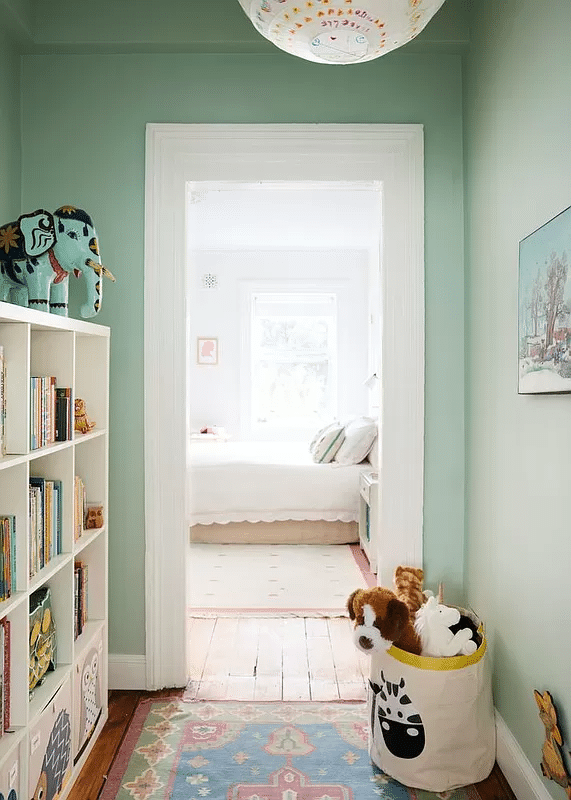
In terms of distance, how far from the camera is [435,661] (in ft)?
7.09

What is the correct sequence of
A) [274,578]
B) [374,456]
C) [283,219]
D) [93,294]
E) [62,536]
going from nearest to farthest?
[62,536] < [93,294] < [274,578] < [374,456] < [283,219]

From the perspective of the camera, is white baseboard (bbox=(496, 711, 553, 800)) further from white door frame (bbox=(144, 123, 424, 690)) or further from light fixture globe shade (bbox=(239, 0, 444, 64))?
light fixture globe shade (bbox=(239, 0, 444, 64))

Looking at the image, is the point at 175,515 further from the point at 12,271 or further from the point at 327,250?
the point at 327,250

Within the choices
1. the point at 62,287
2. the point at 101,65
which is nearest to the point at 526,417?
the point at 62,287

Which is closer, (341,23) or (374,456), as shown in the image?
(341,23)

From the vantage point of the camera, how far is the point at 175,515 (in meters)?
2.88

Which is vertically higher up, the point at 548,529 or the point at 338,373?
the point at 338,373

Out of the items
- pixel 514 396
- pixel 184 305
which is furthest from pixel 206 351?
pixel 514 396

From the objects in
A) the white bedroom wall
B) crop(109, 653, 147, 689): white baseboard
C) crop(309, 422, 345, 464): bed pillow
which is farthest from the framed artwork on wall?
the white bedroom wall

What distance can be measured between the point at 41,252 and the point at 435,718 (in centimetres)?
186

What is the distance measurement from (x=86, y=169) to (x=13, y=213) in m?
0.34

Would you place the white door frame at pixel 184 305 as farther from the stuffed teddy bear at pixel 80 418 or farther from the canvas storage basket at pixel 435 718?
the canvas storage basket at pixel 435 718

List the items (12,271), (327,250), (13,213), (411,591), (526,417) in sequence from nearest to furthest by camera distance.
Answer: (526,417) → (12,271) → (411,591) → (13,213) → (327,250)

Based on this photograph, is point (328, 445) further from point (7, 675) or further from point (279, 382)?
point (7, 675)
